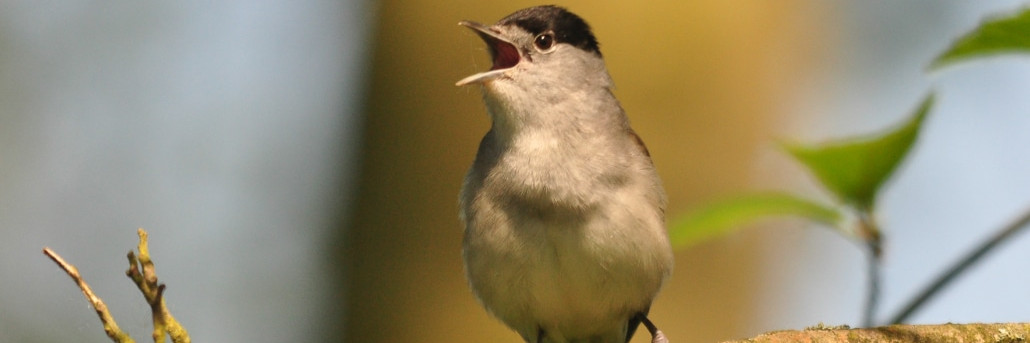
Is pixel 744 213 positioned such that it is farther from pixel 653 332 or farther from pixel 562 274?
pixel 653 332

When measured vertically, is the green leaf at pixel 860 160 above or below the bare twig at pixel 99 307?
above

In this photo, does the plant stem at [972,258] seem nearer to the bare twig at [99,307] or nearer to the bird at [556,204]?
the bare twig at [99,307]

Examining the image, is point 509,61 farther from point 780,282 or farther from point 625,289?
point 780,282

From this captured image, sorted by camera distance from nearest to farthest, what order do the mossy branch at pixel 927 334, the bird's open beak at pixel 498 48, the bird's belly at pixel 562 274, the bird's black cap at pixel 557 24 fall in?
the mossy branch at pixel 927 334 < the bird's belly at pixel 562 274 < the bird's open beak at pixel 498 48 < the bird's black cap at pixel 557 24

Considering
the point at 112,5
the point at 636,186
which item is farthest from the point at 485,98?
the point at 112,5

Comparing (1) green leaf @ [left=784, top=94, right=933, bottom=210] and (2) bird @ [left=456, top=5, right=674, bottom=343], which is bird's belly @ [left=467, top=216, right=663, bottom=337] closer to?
(2) bird @ [left=456, top=5, right=674, bottom=343]

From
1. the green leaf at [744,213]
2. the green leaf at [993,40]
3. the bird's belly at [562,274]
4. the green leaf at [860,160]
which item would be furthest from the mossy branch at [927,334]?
the bird's belly at [562,274]
